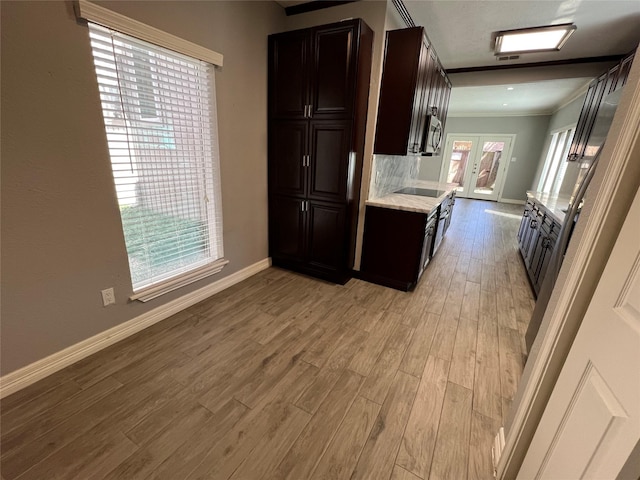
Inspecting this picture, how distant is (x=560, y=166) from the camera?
6.19m

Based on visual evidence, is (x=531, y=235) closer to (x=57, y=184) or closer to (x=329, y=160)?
(x=329, y=160)

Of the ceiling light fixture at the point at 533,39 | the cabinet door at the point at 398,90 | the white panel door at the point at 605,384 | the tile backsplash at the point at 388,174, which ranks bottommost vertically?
the white panel door at the point at 605,384

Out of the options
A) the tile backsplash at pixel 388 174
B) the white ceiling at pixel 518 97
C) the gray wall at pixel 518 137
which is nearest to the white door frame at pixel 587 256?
the tile backsplash at pixel 388 174

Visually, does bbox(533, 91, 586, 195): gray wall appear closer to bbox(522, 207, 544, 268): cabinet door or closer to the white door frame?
bbox(522, 207, 544, 268): cabinet door

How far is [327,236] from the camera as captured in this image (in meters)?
3.04

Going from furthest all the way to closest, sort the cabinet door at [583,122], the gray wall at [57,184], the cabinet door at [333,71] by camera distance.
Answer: the cabinet door at [583,122]
the cabinet door at [333,71]
the gray wall at [57,184]

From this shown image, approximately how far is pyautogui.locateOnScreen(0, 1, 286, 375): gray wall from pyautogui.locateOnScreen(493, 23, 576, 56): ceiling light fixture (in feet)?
10.3

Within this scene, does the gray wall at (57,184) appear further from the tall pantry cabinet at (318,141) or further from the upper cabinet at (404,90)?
the upper cabinet at (404,90)

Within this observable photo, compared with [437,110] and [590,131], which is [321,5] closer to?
[437,110]

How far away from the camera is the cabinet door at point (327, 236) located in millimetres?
2948

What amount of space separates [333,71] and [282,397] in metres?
2.72

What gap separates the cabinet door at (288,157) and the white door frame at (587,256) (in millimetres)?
2365

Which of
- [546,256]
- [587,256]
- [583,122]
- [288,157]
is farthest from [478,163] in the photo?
[587,256]

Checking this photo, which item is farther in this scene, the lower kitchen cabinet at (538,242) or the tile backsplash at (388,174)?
the tile backsplash at (388,174)
